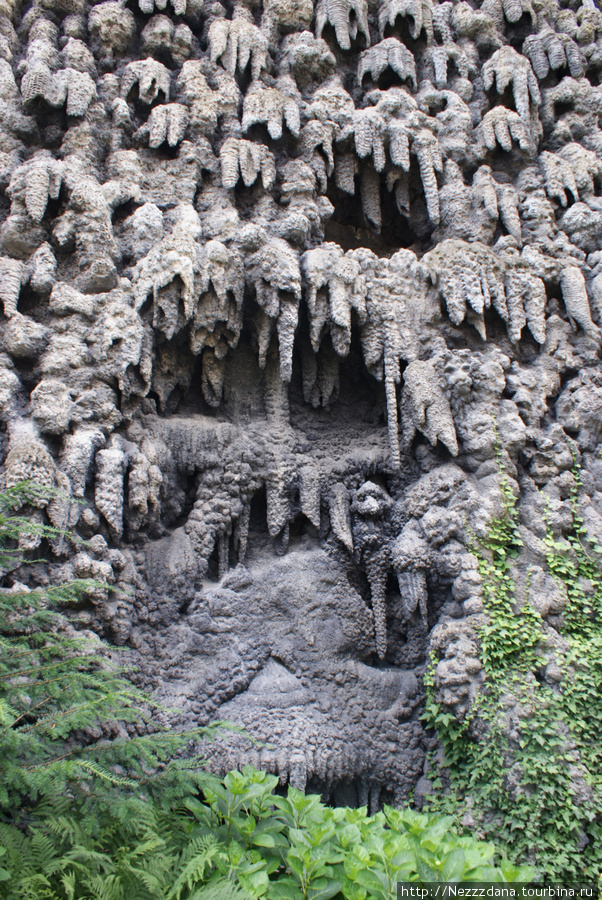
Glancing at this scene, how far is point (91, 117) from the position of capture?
795 centimetres

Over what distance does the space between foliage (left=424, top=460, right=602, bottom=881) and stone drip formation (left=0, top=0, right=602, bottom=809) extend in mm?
206

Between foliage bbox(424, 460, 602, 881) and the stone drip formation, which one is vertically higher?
the stone drip formation

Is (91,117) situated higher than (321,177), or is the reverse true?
(91,117)

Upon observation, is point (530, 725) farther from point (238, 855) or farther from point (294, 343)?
point (294, 343)

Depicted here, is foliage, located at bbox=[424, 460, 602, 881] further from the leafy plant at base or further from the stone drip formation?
the leafy plant at base

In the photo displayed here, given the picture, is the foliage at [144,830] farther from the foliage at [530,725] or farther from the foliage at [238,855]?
the foliage at [530,725]

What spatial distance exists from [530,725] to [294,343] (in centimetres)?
556

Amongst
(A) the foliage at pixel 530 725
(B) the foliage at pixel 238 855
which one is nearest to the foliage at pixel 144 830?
(B) the foliage at pixel 238 855

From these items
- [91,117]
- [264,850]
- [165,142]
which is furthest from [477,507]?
[91,117]

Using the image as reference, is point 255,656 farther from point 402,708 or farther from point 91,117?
point 91,117

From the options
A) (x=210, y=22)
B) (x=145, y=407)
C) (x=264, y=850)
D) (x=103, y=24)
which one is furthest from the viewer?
(x=210, y=22)

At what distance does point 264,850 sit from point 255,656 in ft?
10.2

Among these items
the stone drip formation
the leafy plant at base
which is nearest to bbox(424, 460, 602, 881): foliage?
the stone drip formation

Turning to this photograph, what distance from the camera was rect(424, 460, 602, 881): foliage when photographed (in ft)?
17.6
